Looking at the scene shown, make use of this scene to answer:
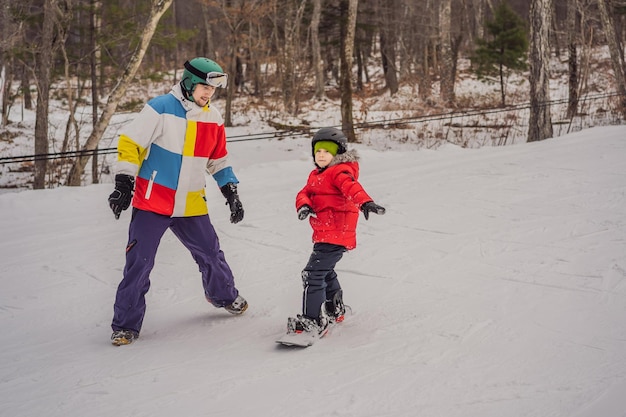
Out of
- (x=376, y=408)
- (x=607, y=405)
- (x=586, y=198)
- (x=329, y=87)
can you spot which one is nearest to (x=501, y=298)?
(x=607, y=405)

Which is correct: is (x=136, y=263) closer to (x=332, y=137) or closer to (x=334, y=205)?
(x=334, y=205)

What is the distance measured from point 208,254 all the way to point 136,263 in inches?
21.3

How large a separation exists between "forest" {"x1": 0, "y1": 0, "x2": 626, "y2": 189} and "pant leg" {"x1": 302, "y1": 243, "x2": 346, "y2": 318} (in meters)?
5.65

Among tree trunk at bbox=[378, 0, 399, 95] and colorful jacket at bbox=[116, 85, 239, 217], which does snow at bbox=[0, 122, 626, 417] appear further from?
tree trunk at bbox=[378, 0, 399, 95]

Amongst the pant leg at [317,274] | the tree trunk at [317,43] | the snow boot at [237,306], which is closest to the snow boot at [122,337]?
the snow boot at [237,306]

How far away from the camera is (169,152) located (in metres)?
3.98

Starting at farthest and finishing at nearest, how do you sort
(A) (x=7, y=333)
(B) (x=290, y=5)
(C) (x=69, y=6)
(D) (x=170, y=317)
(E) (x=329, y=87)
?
(E) (x=329, y=87) < (B) (x=290, y=5) < (C) (x=69, y=6) < (D) (x=170, y=317) < (A) (x=7, y=333)

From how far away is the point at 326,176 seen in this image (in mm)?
3908

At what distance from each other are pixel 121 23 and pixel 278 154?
4.92m

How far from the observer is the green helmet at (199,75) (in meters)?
3.95

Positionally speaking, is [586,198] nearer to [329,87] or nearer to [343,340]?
[343,340]

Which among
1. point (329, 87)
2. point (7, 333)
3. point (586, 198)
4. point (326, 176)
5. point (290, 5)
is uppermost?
point (290, 5)

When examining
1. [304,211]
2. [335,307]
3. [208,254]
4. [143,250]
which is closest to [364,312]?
[335,307]

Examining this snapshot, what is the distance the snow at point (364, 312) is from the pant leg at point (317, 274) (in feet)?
0.84
